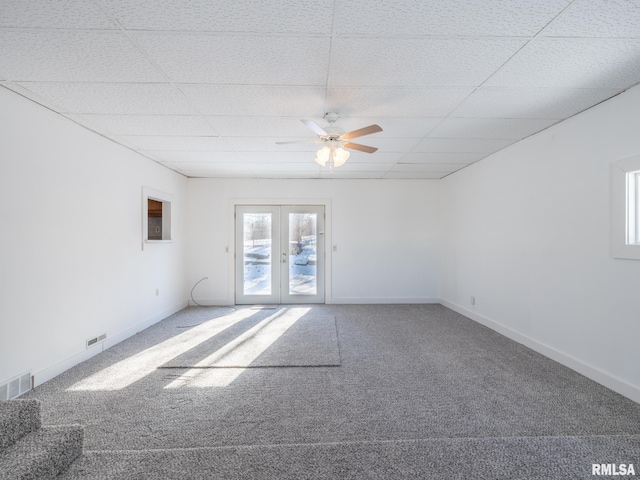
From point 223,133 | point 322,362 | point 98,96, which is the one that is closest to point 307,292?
point 322,362

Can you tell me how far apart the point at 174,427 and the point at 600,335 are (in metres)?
3.52

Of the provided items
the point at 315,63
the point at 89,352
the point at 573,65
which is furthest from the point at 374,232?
the point at 89,352

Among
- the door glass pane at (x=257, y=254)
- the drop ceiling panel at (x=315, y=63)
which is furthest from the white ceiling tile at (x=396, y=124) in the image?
the door glass pane at (x=257, y=254)

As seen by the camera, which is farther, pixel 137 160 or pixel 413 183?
pixel 413 183

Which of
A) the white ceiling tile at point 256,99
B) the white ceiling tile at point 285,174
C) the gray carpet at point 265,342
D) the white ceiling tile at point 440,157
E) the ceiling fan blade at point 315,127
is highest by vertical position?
the white ceiling tile at point 440,157

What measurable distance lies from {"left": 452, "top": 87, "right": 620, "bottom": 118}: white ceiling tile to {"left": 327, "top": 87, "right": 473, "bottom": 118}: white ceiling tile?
17 centimetres

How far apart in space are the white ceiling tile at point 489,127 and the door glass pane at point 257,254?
3524 mm

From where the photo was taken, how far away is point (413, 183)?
5969mm

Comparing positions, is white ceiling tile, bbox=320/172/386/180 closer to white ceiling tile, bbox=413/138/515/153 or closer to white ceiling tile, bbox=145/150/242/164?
white ceiling tile, bbox=413/138/515/153

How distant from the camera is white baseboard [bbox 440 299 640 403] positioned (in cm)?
245

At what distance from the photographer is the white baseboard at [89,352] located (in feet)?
8.90

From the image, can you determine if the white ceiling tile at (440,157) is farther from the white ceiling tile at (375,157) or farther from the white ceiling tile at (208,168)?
the white ceiling tile at (208,168)

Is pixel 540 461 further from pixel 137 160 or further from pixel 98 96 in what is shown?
pixel 137 160

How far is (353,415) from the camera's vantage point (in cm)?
221
